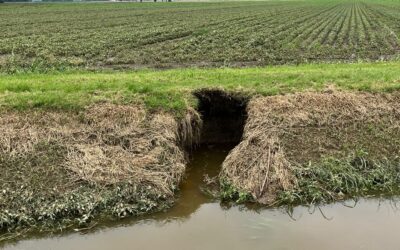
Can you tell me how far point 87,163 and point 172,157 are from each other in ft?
5.77

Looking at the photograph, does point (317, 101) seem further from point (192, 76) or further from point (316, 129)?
point (192, 76)

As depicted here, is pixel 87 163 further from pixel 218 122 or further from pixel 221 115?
pixel 221 115

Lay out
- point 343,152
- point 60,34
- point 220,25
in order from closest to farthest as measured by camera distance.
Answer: point 343,152 < point 60,34 < point 220,25

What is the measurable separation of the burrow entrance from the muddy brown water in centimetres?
331

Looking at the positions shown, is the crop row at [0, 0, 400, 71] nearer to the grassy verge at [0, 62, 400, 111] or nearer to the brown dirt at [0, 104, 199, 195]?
the grassy verge at [0, 62, 400, 111]

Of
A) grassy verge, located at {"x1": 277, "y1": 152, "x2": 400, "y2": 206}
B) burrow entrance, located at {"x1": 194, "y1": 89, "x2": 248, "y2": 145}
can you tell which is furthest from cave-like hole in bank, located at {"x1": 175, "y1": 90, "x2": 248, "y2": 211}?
grassy verge, located at {"x1": 277, "y1": 152, "x2": 400, "y2": 206}

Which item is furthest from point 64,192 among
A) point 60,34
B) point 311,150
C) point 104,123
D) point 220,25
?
point 220,25

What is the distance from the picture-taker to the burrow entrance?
12.8 metres

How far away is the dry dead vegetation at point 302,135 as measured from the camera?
1003 centimetres

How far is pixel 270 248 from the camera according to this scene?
7738 millimetres

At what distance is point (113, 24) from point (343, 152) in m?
27.9

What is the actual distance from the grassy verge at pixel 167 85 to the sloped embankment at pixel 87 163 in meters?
0.40

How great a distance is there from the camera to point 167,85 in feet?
43.2

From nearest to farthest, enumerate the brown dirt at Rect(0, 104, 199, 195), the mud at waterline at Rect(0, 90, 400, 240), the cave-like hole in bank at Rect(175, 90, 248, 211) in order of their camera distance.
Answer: the mud at waterline at Rect(0, 90, 400, 240) < the brown dirt at Rect(0, 104, 199, 195) < the cave-like hole in bank at Rect(175, 90, 248, 211)
